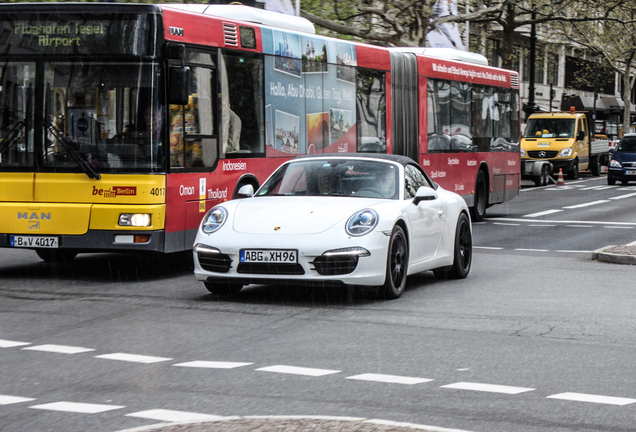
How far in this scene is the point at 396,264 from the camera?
977 centimetres

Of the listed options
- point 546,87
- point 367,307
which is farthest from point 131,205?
point 546,87

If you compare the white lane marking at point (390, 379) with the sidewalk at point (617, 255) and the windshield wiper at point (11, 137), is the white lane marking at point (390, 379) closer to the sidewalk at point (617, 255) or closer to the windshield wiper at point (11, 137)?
the windshield wiper at point (11, 137)

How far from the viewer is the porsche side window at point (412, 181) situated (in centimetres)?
1040

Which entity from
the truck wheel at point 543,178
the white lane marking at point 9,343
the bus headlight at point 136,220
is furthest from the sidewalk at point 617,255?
the truck wheel at point 543,178

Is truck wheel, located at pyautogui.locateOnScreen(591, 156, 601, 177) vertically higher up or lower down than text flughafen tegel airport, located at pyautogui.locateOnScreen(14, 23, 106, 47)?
lower down

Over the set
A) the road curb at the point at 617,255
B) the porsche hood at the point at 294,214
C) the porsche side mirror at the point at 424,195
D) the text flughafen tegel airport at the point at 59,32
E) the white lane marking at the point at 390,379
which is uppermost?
the text flughafen tegel airport at the point at 59,32

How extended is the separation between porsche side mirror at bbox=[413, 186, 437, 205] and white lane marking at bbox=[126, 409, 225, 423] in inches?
209

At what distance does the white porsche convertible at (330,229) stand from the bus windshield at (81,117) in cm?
148

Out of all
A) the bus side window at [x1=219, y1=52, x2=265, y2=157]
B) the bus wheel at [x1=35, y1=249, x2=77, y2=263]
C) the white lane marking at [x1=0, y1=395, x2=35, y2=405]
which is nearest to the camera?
the white lane marking at [x1=0, y1=395, x2=35, y2=405]

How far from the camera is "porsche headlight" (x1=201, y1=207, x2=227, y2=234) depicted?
31.6 ft

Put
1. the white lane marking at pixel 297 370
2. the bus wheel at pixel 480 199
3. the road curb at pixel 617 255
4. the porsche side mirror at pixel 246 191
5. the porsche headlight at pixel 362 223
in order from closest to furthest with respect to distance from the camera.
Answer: the white lane marking at pixel 297 370 < the porsche headlight at pixel 362 223 < the porsche side mirror at pixel 246 191 < the road curb at pixel 617 255 < the bus wheel at pixel 480 199

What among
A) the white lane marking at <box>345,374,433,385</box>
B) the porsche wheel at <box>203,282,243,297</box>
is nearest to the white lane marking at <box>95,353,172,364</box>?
the white lane marking at <box>345,374,433,385</box>

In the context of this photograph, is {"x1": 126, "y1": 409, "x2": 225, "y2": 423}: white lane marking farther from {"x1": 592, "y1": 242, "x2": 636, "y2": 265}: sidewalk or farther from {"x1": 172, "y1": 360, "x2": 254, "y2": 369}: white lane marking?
{"x1": 592, "y1": 242, "x2": 636, "y2": 265}: sidewalk

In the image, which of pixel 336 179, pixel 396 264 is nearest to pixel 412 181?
pixel 336 179
